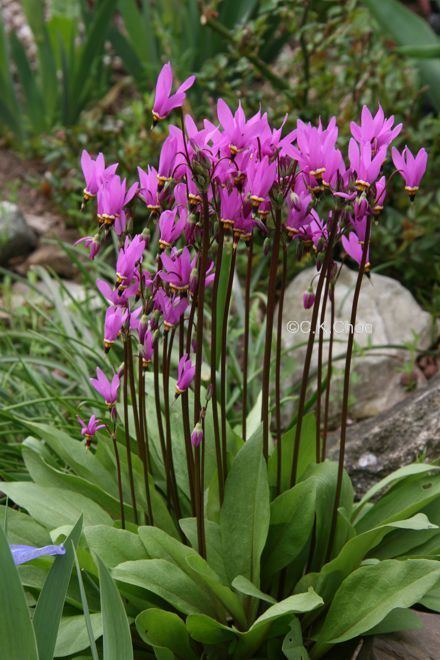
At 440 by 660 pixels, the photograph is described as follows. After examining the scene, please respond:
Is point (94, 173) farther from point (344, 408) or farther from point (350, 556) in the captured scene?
point (350, 556)

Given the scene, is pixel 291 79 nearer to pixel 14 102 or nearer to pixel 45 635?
pixel 14 102

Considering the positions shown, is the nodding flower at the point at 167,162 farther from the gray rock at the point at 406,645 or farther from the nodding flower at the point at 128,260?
the gray rock at the point at 406,645

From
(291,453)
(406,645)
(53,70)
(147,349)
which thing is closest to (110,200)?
(147,349)

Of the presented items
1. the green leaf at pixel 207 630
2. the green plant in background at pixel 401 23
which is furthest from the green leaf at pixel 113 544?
the green plant in background at pixel 401 23

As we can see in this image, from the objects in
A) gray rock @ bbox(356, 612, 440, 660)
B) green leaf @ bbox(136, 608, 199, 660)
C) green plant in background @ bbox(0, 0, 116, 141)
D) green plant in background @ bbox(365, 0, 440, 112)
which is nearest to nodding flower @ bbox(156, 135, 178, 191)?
green leaf @ bbox(136, 608, 199, 660)

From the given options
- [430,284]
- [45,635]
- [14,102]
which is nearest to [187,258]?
[45,635]

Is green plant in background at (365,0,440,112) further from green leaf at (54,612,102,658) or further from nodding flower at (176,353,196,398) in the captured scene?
green leaf at (54,612,102,658)
